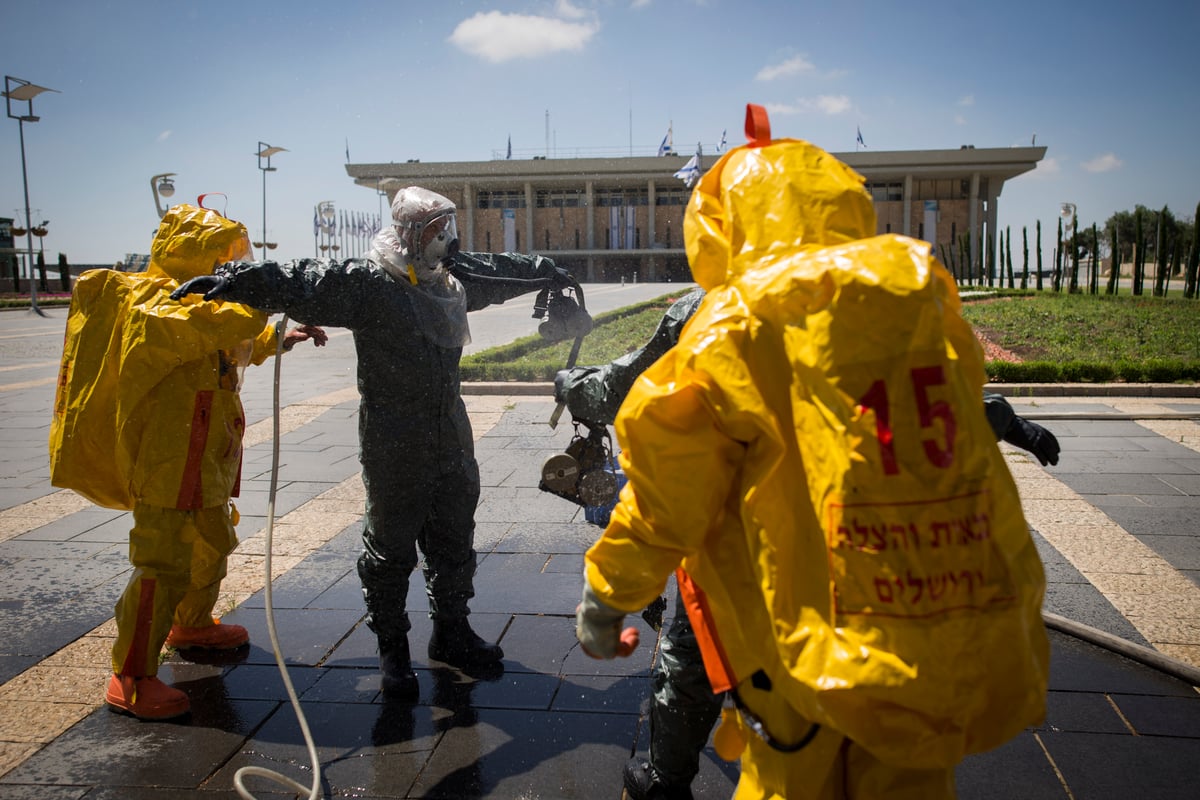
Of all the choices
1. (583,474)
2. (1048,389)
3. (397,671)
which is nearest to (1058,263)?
(1048,389)

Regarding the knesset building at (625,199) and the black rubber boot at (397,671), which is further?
the knesset building at (625,199)

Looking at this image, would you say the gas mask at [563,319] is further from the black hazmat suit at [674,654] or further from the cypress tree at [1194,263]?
the cypress tree at [1194,263]

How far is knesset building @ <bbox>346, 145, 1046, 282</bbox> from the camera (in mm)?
43844

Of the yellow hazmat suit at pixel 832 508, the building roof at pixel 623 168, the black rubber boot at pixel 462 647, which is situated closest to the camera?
the yellow hazmat suit at pixel 832 508

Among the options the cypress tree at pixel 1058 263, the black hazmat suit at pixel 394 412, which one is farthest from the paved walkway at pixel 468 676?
the cypress tree at pixel 1058 263

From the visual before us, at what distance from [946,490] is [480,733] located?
2026 mm

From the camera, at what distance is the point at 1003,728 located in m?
1.34

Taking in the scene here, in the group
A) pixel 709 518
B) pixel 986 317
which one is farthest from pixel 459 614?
pixel 986 317

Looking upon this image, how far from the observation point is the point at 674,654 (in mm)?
2199

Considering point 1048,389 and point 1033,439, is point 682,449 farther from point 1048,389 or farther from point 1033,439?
point 1048,389

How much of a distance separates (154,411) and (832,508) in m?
2.59

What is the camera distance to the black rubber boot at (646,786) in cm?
235

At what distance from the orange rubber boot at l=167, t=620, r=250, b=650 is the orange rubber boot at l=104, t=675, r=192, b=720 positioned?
1.32 feet

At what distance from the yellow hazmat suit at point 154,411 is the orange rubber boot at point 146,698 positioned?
4 centimetres
